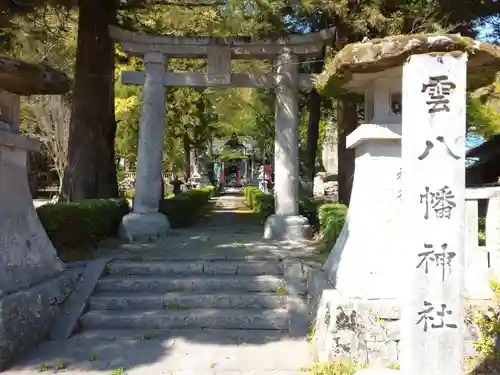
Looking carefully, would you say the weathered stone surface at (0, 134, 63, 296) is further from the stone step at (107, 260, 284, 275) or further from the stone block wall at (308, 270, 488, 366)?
the stone block wall at (308, 270, 488, 366)

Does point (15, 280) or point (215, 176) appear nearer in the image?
point (15, 280)

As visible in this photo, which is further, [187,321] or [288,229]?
[288,229]

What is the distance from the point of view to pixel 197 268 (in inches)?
293

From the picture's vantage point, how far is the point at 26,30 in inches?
446

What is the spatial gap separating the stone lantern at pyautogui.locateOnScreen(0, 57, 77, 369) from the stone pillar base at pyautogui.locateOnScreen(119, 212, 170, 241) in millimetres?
3441

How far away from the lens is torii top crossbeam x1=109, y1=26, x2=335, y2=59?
10.2 metres

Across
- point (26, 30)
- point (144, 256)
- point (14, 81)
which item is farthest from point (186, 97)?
point (14, 81)

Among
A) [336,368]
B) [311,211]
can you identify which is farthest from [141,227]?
[336,368]

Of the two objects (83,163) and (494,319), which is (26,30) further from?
(494,319)

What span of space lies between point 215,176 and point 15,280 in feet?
110

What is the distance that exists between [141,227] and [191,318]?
405 cm

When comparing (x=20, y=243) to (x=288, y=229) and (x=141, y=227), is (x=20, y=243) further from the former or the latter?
(x=288, y=229)

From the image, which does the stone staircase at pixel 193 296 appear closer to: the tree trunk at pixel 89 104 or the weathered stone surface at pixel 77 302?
the weathered stone surface at pixel 77 302

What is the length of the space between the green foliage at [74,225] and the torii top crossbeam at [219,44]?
3.36m
